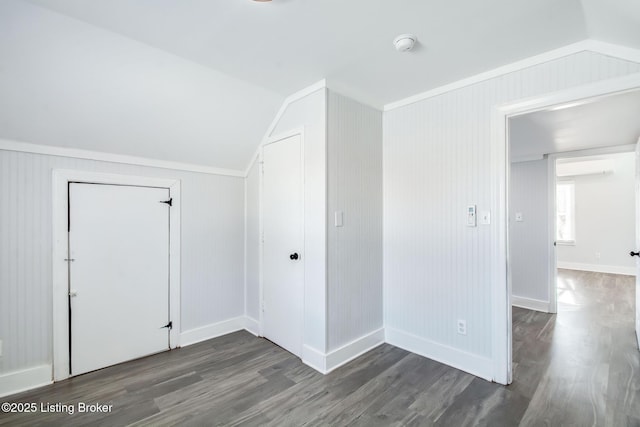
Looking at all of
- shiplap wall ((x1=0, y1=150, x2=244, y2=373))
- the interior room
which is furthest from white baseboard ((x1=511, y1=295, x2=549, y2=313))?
shiplap wall ((x1=0, y1=150, x2=244, y2=373))

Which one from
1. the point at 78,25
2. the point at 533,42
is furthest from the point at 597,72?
the point at 78,25

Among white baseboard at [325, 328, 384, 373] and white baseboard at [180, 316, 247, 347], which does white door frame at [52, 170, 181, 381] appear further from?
white baseboard at [325, 328, 384, 373]

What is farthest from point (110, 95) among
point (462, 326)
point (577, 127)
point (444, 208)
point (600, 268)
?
point (600, 268)

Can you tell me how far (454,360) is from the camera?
256 centimetres

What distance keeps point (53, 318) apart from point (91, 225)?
0.79m

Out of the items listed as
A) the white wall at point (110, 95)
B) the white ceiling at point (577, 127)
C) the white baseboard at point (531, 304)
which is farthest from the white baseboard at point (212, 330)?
the white baseboard at point (531, 304)

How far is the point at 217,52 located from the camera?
214 centimetres

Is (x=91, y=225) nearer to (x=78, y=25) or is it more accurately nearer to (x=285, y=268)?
(x=78, y=25)

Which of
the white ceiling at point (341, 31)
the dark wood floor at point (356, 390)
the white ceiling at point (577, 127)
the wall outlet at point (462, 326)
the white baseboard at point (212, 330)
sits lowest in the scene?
the dark wood floor at point (356, 390)

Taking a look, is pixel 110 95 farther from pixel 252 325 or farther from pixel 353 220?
pixel 252 325

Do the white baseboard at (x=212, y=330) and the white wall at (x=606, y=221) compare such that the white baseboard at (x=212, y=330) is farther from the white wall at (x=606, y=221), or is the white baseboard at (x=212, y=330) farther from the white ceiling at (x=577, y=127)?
the white wall at (x=606, y=221)

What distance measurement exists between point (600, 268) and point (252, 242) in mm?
7850

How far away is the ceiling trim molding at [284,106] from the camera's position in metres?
2.58

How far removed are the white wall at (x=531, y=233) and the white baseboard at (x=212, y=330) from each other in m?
3.89
